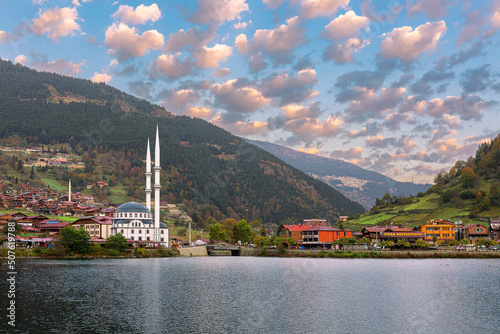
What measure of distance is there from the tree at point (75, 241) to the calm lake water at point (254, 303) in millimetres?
44665

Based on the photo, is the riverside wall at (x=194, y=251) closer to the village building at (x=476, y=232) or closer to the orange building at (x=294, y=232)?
the orange building at (x=294, y=232)

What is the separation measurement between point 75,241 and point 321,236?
84.7 m

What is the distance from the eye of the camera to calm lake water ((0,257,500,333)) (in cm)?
4369

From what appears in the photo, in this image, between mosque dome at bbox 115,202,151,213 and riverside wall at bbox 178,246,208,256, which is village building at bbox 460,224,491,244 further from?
mosque dome at bbox 115,202,151,213

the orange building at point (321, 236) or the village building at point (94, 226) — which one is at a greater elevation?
the village building at point (94, 226)

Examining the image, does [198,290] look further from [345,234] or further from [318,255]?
[345,234]

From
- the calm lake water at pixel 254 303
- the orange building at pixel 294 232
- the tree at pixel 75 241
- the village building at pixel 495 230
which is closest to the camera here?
the calm lake water at pixel 254 303

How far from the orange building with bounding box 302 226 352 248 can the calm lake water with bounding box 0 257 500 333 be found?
280ft

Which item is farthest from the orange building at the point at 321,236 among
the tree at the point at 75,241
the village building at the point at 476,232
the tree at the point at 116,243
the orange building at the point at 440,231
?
the tree at the point at 75,241

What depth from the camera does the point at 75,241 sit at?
433ft

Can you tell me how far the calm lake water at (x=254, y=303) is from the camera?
43688mm

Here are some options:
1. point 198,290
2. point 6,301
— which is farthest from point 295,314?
point 6,301

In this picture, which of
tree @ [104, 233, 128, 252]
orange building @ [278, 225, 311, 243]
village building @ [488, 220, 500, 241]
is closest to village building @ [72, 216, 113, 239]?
tree @ [104, 233, 128, 252]

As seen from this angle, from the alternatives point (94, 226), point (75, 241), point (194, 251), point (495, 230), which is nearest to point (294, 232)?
point (194, 251)
